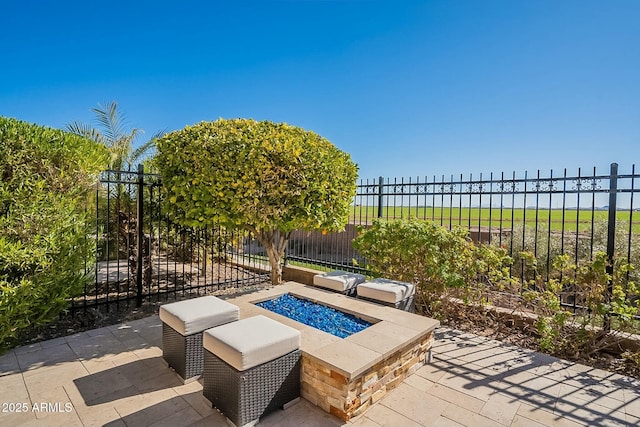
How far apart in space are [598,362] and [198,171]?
629 centimetres

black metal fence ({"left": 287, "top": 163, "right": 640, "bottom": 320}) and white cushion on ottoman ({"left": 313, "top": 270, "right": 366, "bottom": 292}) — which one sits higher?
black metal fence ({"left": 287, "top": 163, "right": 640, "bottom": 320})

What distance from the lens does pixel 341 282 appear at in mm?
5215

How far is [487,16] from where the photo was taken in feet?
18.6

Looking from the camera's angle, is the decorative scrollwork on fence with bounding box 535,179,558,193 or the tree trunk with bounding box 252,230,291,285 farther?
the tree trunk with bounding box 252,230,291,285

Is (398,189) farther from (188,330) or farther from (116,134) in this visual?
(116,134)

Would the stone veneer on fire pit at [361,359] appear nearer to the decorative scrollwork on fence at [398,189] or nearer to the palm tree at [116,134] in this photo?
the decorative scrollwork on fence at [398,189]

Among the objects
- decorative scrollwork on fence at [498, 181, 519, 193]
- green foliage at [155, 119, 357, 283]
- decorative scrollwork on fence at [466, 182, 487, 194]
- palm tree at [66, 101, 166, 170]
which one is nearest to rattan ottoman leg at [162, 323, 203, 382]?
green foliage at [155, 119, 357, 283]

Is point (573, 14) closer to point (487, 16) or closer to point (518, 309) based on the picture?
point (487, 16)

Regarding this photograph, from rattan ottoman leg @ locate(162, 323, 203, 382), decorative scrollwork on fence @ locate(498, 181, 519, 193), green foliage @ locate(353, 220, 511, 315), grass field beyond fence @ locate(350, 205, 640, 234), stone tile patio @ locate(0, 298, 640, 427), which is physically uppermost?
decorative scrollwork on fence @ locate(498, 181, 519, 193)

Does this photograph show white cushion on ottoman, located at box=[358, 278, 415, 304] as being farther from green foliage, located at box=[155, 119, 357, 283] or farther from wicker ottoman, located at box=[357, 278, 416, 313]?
green foliage, located at box=[155, 119, 357, 283]

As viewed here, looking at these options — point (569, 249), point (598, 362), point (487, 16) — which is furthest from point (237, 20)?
point (569, 249)

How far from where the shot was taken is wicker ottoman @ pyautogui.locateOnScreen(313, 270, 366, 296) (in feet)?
17.1

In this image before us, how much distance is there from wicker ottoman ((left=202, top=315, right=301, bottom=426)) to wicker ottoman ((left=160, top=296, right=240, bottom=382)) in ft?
1.59

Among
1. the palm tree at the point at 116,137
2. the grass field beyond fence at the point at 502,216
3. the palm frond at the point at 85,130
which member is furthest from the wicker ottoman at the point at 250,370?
the palm frond at the point at 85,130
